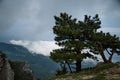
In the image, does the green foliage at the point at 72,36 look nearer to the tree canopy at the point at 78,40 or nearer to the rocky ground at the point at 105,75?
the tree canopy at the point at 78,40

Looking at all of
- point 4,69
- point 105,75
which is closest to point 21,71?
point 4,69

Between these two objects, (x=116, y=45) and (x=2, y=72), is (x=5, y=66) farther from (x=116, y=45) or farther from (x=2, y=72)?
(x=116, y=45)

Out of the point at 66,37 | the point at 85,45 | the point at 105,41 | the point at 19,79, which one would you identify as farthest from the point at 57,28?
the point at 19,79

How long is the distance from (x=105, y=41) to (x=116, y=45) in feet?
8.50

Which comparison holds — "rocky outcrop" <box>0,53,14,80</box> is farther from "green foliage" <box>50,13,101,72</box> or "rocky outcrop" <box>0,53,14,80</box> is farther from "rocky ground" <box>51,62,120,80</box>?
"green foliage" <box>50,13,101,72</box>

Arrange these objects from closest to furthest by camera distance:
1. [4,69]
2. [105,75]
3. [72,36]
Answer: [4,69] → [105,75] → [72,36]

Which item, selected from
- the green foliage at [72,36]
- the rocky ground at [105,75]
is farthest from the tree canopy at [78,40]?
the rocky ground at [105,75]

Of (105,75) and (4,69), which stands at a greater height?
(4,69)

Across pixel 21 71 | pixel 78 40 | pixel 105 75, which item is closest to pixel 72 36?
pixel 78 40

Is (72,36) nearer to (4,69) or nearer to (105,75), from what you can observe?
(105,75)

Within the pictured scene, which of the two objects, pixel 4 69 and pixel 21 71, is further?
pixel 21 71

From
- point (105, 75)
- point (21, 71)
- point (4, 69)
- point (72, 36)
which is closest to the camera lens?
point (4, 69)

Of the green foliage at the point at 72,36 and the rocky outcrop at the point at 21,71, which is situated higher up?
the green foliage at the point at 72,36

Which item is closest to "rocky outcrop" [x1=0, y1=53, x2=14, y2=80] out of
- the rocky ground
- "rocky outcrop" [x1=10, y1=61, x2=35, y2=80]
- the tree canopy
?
"rocky outcrop" [x1=10, y1=61, x2=35, y2=80]
